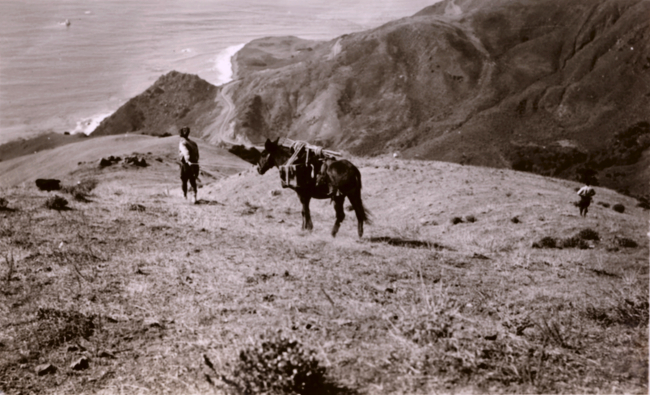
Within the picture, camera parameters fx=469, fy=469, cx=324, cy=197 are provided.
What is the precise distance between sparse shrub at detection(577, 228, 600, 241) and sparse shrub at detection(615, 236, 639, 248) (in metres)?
0.61

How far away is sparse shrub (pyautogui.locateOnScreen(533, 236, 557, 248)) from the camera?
13.9m

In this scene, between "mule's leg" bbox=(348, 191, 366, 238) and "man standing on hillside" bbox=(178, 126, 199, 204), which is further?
"man standing on hillside" bbox=(178, 126, 199, 204)

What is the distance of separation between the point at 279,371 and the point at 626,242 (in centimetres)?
1482

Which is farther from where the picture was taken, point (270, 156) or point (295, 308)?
point (270, 156)

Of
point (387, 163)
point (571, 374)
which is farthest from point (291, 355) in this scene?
point (387, 163)

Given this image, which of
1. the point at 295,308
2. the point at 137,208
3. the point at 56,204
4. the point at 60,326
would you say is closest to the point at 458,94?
the point at 137,208

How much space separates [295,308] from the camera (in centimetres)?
634

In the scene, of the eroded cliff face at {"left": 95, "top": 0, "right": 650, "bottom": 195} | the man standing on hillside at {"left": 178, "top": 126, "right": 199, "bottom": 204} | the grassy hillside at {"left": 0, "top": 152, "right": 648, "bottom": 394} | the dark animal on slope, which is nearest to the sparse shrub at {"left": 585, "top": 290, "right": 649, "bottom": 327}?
the grassy hillside at {"left": 0, "top": 152, "right": 648, "bottom": 394}

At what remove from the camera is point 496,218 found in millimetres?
18328

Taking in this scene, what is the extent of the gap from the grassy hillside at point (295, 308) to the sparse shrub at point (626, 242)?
240 cm

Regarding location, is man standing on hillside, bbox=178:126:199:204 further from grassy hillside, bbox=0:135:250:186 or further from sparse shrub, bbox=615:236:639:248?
grassy hillside, bbox=0:135:250:186

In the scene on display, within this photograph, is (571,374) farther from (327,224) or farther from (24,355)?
(327,224)

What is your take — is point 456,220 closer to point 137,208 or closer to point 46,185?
point 137,208

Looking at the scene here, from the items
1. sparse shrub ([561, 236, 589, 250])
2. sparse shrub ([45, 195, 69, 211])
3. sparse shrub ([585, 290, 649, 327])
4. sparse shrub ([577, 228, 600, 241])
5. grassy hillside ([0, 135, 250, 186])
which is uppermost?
sparse shrub ([585, 290, 649, 327])
